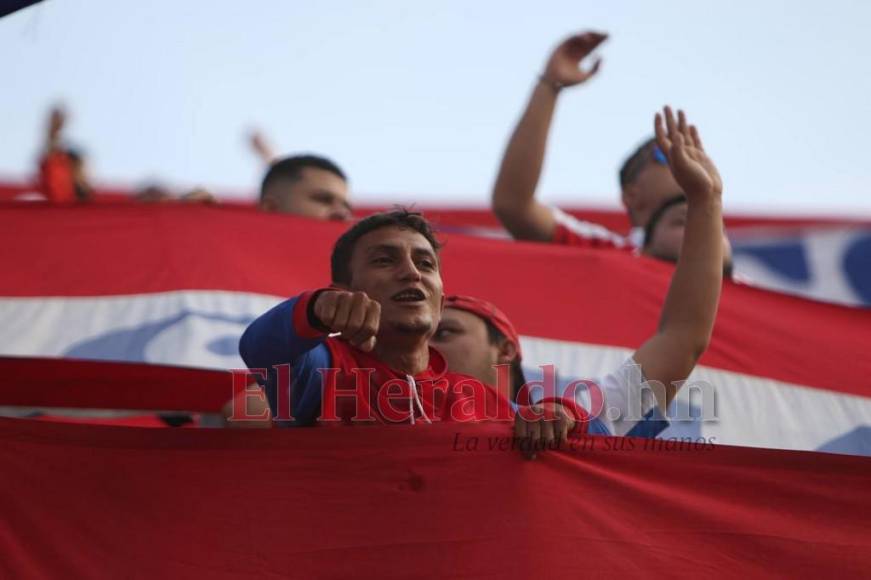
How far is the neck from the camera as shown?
2701 mm

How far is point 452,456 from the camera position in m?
2.51

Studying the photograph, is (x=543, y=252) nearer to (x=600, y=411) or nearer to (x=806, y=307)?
(x=806, y=307)

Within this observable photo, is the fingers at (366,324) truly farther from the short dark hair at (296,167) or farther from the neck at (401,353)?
the short dark hair at (296,167)

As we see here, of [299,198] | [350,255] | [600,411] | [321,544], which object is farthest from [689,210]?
[299,198]

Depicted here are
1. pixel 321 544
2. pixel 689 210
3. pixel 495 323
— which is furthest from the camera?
pixel 495 323

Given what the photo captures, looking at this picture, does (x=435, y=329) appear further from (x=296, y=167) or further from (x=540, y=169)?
(x=296, y=167)

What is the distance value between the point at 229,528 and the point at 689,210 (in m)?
1.32

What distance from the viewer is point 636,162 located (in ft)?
16.3

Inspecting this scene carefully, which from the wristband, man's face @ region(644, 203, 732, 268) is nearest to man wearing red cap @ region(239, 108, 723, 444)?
the wristband

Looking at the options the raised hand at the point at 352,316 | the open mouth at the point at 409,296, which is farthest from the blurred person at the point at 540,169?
the raised hand at the point at 352,316

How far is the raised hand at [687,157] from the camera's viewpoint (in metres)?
3.05

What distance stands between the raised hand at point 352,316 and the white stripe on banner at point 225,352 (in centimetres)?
192

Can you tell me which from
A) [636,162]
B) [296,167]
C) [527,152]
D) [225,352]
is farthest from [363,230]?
[296,167]

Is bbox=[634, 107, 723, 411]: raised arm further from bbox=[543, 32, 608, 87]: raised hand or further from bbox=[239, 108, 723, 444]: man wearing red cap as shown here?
bbox=[543, 32, 608, 87]: raised hand
